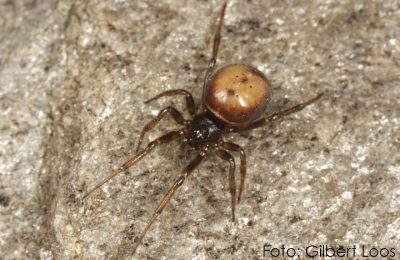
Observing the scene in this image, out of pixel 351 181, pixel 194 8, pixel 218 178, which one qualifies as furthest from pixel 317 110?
pixel 194 8

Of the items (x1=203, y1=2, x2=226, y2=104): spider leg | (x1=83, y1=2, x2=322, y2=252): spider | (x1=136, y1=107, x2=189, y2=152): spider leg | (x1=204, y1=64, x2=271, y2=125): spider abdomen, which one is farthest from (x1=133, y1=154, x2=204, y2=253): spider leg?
(x1=203, y1=2, x2=226, y2=104): spider leg

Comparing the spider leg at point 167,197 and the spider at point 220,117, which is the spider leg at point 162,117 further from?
the spider leg at point 167,197

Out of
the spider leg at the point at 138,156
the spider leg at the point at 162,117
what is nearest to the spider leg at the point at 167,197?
the spider leg at the point at 138,156

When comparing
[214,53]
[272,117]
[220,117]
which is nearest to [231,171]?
[220,117]

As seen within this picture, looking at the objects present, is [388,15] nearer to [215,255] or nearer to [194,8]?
[194,8]

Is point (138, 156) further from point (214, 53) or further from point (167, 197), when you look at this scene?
point (214, 53)

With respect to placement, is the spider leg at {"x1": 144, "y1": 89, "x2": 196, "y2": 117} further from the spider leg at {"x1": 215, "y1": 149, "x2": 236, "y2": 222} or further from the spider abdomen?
the spider leg at {"x1": 215, "y1": 149, "x2": 236, "y2": 222}
